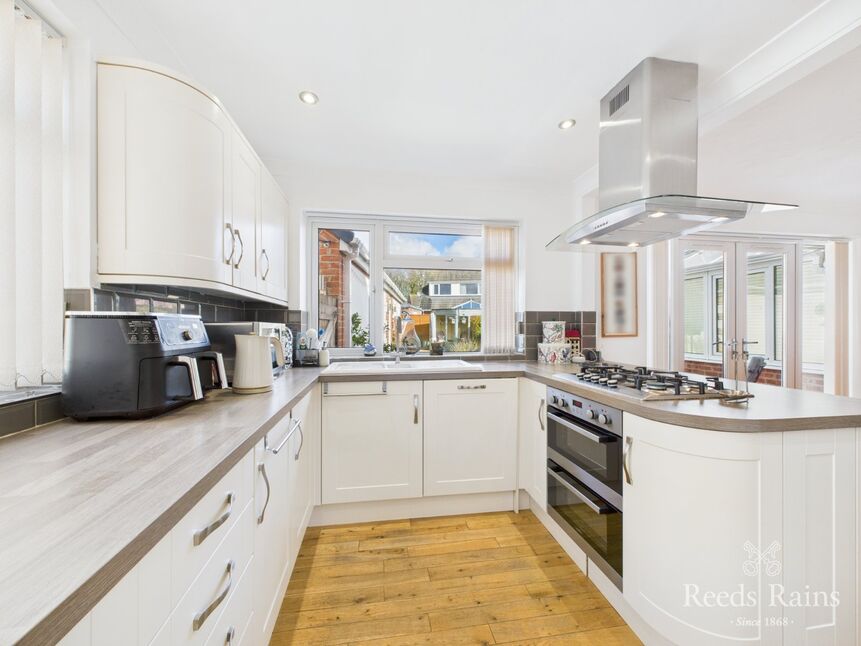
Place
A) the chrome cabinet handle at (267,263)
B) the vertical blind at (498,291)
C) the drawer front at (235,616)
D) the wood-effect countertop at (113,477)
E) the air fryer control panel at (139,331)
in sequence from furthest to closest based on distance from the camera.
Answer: the vertical blind at (498,291), the chrome cabinet handle at (267,263), the air fryer control panel at (139,331), the drawer front at (235,616), the wood-effect countertop at (113,477)

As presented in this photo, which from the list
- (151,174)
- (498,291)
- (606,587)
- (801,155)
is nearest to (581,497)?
(606,587)

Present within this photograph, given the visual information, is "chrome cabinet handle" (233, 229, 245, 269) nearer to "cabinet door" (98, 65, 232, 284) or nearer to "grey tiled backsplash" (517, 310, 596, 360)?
"cabinet door" (98, 65, 232, 284)

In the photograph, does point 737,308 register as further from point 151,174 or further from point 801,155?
point 151,174

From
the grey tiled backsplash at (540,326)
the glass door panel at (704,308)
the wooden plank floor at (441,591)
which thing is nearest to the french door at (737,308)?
the glass door panel at (704,308)

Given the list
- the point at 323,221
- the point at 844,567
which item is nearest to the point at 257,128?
the point at 323,221

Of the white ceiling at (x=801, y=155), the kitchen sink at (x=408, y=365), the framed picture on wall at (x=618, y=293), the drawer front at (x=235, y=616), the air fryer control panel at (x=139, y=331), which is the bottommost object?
the drawer front at (x=235, y=616)

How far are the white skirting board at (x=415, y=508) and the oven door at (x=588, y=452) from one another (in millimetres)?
614

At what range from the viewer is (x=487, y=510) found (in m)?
2.38

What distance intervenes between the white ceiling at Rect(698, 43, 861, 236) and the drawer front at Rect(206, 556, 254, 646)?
3.09 m

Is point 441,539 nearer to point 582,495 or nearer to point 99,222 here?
point 582,495

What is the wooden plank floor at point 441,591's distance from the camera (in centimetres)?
143

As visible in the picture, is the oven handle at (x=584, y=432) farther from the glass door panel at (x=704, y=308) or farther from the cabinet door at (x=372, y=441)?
the glass door panel at (x=704, y=308)

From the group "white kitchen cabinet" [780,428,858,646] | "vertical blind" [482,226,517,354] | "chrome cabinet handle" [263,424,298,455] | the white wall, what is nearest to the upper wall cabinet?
"chrome cabinet handle" [263,424,298,455]

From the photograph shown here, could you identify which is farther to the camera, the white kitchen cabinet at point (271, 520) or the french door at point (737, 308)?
the french door at point (737, 308)
